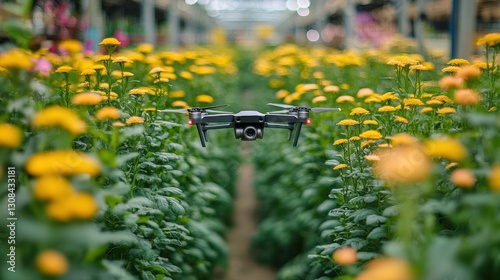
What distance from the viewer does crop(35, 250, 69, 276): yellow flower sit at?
1.18m

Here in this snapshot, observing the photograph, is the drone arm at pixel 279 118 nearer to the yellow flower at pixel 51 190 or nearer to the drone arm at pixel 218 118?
the drone arm at pixel 218 118

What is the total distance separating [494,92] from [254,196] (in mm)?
5247

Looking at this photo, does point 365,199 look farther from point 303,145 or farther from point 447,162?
point 303,145

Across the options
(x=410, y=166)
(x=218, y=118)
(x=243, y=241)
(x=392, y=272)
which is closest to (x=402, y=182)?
(x=410, y=166)

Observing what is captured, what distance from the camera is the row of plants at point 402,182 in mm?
1365

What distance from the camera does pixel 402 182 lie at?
5.24 ft

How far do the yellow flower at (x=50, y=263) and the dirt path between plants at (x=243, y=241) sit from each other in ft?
12.4

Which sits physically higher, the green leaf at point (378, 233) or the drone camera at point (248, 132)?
the drone camera at point (248, 132)

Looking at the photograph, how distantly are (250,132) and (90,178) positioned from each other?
662 millimetres

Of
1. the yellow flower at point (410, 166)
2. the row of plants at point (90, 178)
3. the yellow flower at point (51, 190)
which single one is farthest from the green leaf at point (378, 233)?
the yellow flower at point (51, 190)

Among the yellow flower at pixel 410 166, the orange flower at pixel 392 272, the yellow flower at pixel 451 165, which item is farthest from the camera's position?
the yellow flower at pixel 451 165

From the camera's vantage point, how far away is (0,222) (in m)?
1.54

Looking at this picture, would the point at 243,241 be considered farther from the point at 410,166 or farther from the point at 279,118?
the point at 410,166

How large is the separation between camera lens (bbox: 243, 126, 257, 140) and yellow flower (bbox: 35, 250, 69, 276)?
102 cm
